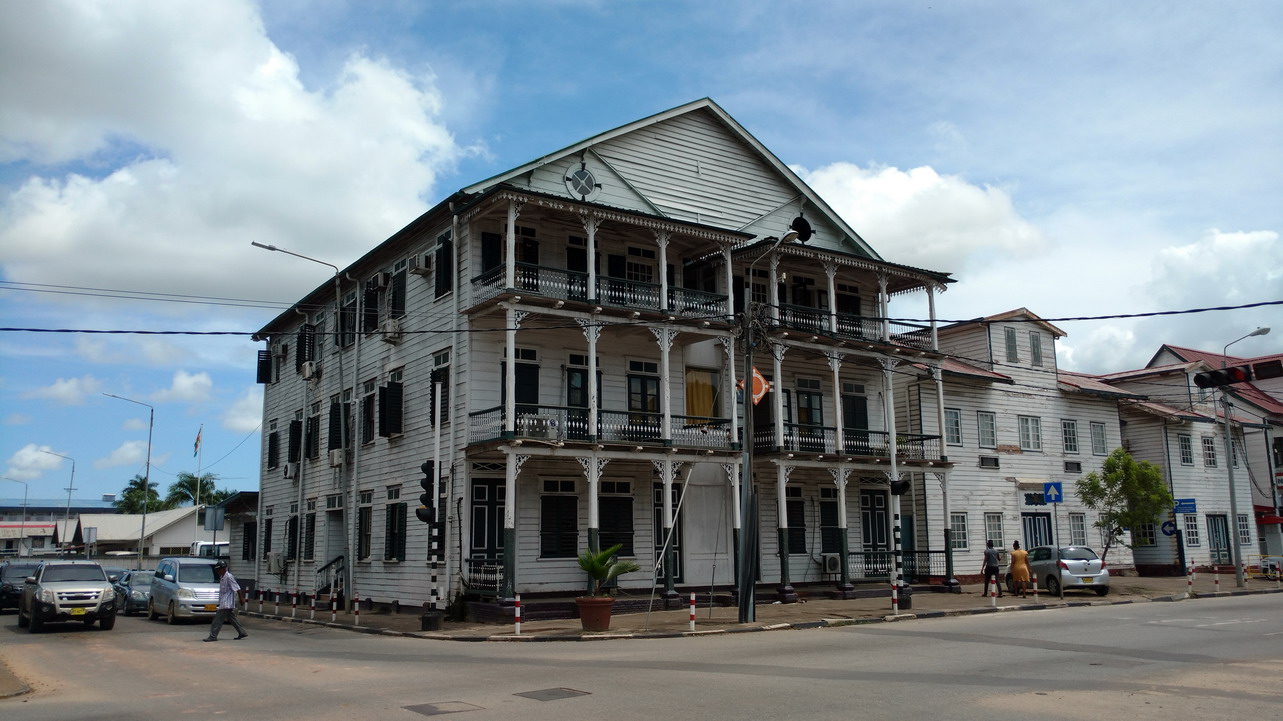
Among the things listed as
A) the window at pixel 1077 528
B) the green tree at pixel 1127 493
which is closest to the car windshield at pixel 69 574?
the green tree at pixel 1127 493

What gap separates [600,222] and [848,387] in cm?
1134

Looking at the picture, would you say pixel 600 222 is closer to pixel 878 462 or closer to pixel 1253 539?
pixel 878 462

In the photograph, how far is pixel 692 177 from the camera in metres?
29.3

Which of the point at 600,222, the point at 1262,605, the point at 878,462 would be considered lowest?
the point at 1262,605

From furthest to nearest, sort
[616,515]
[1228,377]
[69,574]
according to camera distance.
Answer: [616,515]
[69,574]
[1228,377]

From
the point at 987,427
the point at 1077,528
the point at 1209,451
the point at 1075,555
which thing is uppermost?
the point at 987,427

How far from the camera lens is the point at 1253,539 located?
141 feet

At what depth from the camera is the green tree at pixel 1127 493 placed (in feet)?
106

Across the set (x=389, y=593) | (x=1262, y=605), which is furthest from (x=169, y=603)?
(x=1262, y=605)

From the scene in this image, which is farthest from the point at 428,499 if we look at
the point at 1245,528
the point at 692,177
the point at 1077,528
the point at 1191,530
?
the point at 1245,528

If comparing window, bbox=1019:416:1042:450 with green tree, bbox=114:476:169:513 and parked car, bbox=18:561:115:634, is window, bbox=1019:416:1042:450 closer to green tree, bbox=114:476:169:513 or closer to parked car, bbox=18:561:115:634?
parked car, bbox=18:561:115:634

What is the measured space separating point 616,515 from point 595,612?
22.0ft

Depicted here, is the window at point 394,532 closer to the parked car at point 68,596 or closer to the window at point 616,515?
the window at point 616,515

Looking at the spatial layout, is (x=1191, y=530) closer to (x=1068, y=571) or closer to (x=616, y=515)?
(x=1068, y=571)
